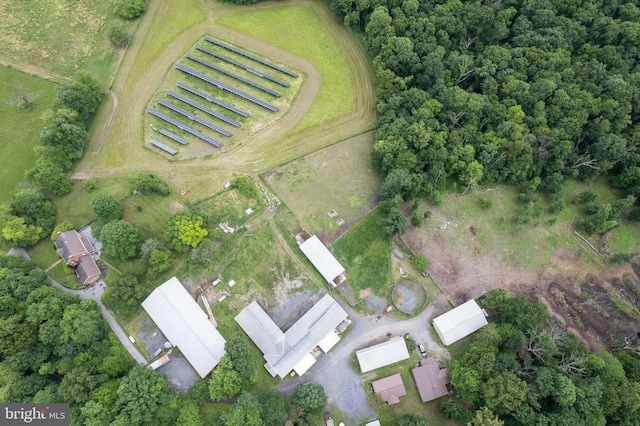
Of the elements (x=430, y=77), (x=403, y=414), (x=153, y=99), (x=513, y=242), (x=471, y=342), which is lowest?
(x=403, y=414)

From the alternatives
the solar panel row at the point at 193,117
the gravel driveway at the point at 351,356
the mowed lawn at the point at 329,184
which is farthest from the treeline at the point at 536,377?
the solar panel row at the point at 193,117

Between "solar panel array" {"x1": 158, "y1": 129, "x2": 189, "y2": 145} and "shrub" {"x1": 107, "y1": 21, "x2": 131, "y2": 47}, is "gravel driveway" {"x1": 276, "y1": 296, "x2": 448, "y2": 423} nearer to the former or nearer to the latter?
"solar panel array" {"x1": 158, "y1": 129, "x2": 189, "y2": 145}

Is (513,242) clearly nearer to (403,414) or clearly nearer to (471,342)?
(471,342)

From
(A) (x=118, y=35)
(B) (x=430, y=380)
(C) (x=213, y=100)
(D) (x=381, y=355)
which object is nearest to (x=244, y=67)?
(C) (x=213, y=100)

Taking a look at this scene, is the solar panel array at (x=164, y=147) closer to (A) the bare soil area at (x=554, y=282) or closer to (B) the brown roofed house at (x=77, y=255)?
(B) the brown roofed house at (x=77, y=255)

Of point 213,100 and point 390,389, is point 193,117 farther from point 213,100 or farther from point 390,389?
point 390,389

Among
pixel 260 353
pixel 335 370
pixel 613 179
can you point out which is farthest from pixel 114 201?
pixel 613 179
